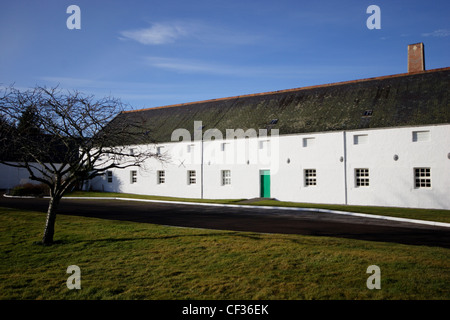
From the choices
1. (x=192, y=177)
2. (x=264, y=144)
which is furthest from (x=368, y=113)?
(x=192, y=177)

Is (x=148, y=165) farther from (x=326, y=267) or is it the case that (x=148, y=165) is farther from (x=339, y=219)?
(x=326, y=267)

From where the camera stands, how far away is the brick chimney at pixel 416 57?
25748 millimetres

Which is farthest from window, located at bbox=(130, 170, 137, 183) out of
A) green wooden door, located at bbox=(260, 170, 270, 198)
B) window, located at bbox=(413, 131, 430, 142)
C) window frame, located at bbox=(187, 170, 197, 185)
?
window, located at bbox=(413, 131, 430, 142)

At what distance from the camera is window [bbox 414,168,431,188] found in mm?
20766

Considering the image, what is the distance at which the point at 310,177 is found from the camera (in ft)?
80.1

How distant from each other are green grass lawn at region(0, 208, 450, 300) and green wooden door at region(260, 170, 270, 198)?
1455 cm

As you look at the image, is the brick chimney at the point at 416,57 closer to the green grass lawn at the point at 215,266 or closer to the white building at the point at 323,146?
the white building at the point at 323,146

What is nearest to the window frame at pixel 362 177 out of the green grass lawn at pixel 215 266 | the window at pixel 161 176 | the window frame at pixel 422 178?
the window frame at pixel 422 178

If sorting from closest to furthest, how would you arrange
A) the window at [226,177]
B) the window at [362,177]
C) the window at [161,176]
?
the window at [362,177], the window at [226,177], the window at [161,176]

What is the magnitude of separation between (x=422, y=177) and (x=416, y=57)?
10.3m

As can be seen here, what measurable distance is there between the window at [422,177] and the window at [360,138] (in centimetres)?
337

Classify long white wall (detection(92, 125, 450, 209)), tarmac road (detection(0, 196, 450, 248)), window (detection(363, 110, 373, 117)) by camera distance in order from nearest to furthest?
1. tarmac road (detection(0, 196, 450, 248))
2. long white wall (detection(92, 125, 450, 209))
3. window (detection(363, 110, 373, 117))

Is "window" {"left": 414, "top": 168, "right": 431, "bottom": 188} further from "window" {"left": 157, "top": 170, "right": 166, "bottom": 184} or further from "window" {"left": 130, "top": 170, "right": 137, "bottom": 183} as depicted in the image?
"window" {"left": 130, "top": 170, "right": 137, "bottom": 183}

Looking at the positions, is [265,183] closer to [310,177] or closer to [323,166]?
[310,177]
